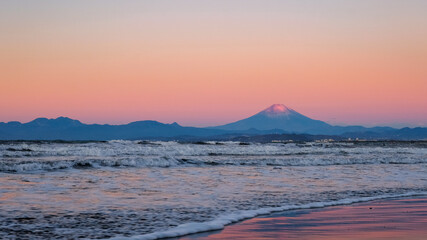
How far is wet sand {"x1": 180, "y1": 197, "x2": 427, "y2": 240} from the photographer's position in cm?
1009

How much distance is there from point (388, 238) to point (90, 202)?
26.1ft

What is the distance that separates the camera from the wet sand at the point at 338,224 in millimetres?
10086

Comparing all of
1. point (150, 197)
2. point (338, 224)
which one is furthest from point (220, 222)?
point (150, 197)

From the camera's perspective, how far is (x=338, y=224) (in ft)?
37.6

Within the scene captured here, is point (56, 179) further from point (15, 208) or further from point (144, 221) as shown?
point (144, 221)

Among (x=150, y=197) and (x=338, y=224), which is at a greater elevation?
(x=150, y=197)

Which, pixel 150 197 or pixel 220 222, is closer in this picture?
pixel 220 222

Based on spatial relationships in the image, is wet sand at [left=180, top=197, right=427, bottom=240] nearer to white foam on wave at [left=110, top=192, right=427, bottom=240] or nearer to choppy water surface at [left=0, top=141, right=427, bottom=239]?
white foam on wave at [left=110, top=192, right=427, bottom=240]

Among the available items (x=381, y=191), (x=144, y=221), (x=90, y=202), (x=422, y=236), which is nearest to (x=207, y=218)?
(x=144, y=221)

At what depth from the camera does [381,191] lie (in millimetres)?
18125

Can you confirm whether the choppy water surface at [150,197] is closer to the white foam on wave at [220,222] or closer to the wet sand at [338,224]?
the white foam on wave at [220,222]

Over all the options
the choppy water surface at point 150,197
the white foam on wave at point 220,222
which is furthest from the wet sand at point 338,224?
the choppy water surface at point 150,197

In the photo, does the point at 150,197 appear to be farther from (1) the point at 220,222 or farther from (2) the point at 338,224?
(2) the point at 338,224

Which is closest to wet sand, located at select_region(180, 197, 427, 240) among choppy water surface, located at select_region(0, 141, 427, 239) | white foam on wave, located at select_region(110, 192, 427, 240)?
white foam on wave, located at select_region(110, 192, 427, 240)
